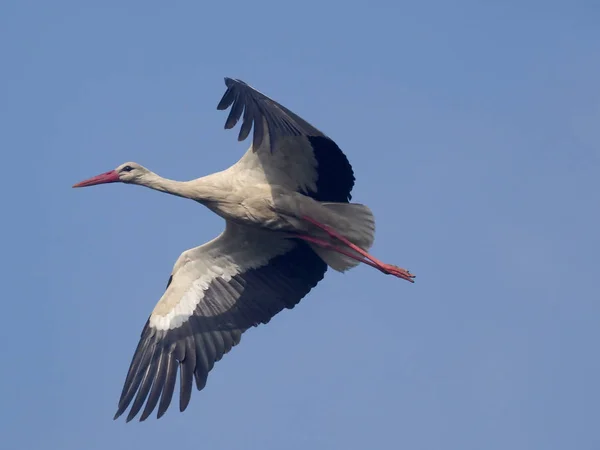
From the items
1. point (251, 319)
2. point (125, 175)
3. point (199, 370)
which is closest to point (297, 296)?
point (251, 319)

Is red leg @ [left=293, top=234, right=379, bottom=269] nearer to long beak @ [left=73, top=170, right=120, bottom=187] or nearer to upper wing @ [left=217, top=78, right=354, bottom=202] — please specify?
upper wing @ [left=217, top=78, right=354, bottom=202]

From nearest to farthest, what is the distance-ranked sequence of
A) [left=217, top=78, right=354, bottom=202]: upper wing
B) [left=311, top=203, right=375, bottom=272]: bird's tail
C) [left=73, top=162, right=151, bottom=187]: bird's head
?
[left=217, top=78, right=354, bottom=202]: upper wing → [left=311, top=203, right=375, bottom=272]: bird's tail → [left=73, top=162, right=151, bottom=187]: bird's head

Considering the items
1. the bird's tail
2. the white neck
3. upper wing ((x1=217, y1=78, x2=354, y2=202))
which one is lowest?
the white neck

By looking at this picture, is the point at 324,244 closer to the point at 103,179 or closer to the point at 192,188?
the point at 192,188

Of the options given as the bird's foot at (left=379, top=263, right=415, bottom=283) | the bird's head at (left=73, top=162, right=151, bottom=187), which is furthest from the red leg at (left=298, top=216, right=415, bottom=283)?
the bird's head at (left=73, top=162, right=151, bottom=187)

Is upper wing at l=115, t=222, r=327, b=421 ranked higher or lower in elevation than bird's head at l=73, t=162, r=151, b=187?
lower

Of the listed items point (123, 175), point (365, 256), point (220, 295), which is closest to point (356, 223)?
point (365, 256)

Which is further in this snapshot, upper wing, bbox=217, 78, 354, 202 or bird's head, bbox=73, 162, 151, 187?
bird's head, bbox=73, 162, 151, 187

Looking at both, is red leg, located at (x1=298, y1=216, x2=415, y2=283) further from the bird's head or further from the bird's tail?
the bird's head

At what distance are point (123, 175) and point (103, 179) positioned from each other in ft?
0.79

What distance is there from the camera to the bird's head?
10188 millimetres

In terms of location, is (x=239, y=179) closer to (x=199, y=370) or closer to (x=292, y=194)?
(x=292, y=194)

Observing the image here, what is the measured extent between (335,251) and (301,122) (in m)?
1.74

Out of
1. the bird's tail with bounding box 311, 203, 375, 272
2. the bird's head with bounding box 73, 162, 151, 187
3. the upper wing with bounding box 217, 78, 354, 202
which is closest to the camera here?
the upper wing with bounding box 217, 78, 354, 202
